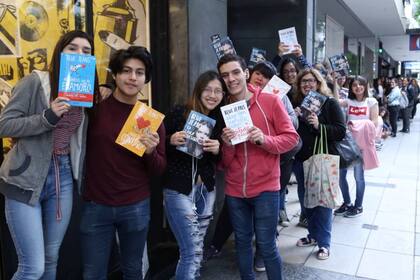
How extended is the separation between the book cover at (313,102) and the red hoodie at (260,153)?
3.28 feet

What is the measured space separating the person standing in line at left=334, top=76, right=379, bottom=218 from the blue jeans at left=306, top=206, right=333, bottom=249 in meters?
1.50

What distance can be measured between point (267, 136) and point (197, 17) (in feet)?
5.58

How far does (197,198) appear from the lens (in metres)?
3.13

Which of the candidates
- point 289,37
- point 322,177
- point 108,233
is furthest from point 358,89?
point 108,233

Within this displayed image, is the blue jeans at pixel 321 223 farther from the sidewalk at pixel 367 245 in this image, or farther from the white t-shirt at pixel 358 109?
the white t-shirt at pixel 358 109

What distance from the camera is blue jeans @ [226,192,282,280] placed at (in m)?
3.02

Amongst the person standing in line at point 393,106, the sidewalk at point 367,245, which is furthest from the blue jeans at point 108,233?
the person standing in line at point 393,106

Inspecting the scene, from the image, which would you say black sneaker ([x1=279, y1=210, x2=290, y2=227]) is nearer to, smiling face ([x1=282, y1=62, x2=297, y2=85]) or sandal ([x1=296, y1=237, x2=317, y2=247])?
sandal ([x1=296, y1=237, x2=317, y2=247])

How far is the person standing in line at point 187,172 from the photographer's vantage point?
292 cm

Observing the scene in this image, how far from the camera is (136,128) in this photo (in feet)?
7.98

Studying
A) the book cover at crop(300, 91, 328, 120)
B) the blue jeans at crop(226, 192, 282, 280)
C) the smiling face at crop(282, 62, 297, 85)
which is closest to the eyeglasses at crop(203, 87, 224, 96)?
the blue jeans at crop(226, 192, 282, 280)

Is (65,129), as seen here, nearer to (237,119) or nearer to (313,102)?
(237,119)

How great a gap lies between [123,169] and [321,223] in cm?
252

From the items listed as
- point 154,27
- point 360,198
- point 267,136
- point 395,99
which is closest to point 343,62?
point 360,198
